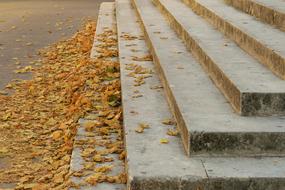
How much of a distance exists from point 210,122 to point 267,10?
2.30 meters

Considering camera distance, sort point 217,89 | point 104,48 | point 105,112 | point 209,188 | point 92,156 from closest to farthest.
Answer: point 209,188
point 92,156
point 217,89
point 105,112
point 104,48

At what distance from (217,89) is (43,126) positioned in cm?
169

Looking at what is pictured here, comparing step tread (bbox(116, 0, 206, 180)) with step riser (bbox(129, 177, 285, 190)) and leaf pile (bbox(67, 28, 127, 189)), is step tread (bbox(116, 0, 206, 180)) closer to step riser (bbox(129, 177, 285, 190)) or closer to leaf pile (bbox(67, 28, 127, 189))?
step riser (bbox(129, 177, 285, 190))

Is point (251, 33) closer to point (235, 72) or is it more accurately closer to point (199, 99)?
point (235, 72)

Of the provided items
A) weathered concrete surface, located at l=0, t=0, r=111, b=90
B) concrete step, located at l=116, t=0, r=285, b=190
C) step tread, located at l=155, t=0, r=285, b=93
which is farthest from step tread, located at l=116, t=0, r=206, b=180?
weathered concrete surface, located at l=0, t=0, r=111, b=90

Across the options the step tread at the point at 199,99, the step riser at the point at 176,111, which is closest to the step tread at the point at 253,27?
the step tread at the point at 199,99

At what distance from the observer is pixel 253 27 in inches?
209

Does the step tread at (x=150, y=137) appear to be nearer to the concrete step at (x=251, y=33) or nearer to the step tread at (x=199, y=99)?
the step tread at (x=199, y=99)

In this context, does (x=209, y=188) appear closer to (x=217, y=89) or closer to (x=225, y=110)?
(x=225, y=110)

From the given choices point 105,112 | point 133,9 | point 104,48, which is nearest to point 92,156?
point 105,112

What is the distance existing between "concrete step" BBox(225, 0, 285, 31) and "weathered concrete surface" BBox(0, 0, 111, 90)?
9.58ft

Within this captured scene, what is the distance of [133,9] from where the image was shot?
431 inches

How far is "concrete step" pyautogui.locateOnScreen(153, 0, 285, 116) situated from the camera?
12.2 feet

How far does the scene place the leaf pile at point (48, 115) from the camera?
4016 millimetres
